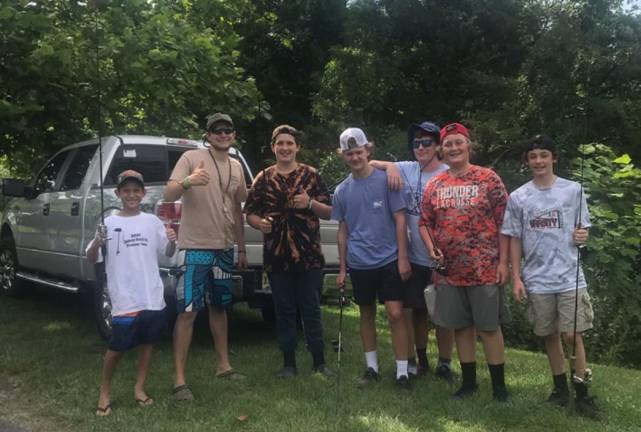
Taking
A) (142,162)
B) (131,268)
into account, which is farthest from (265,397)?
(142,162)

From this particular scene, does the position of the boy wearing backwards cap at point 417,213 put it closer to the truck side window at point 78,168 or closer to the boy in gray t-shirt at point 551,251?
the boy in gray t-shirt at point 551,251

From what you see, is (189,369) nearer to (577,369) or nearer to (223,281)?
(223,281)

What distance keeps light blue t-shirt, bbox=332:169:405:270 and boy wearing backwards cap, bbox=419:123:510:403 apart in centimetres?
29

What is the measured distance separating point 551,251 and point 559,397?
1.02 meters

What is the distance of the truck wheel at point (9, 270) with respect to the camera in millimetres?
8023

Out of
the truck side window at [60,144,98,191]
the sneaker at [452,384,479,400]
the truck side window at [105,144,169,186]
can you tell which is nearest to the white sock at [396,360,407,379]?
the sneaker at [452,384,479,400]

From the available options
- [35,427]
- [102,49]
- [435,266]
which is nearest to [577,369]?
Result: [435,266]

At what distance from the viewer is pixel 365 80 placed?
22031 mm

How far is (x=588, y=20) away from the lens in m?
21.5

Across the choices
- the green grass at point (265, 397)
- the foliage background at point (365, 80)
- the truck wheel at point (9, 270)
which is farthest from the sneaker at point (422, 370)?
the truck wheel at point (9, 270)

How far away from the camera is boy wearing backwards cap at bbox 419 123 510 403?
13.4 ft

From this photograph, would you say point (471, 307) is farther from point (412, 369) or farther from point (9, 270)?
point (9, 270)

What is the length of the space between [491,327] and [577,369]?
1.90ft

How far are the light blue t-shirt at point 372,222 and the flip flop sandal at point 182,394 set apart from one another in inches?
56.6
